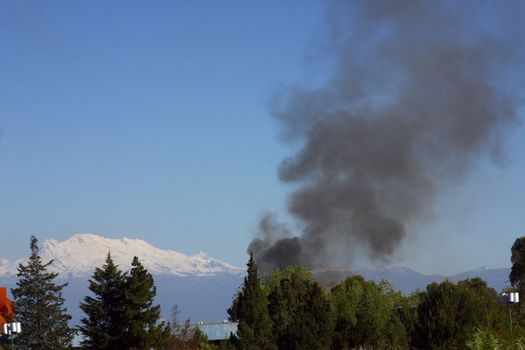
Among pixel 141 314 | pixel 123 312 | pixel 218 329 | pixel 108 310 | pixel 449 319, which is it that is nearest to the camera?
pixel 449 319

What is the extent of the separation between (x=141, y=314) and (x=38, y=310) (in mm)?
20848

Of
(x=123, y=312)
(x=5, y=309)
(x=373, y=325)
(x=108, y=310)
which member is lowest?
(x=373, y=325)

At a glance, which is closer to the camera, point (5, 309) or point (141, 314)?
point (141, 314)

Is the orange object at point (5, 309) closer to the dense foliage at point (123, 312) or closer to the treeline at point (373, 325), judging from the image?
the dense foliage at point (123, 312)

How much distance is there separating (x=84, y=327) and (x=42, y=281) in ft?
55.7

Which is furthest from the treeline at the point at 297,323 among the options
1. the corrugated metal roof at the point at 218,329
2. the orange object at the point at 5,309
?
the corrugated metal roof at the point at 218,329

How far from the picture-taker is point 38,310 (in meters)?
81.6

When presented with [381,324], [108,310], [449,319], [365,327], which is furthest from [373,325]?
[108,310]

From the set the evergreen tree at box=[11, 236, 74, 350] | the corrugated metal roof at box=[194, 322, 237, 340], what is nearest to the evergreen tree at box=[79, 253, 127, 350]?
the evergreen tree at box=[11, 236, 74, 350]

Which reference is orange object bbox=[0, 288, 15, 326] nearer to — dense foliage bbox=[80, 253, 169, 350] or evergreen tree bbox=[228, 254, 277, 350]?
dense foliage bbox=[80, 253, 169, 350]

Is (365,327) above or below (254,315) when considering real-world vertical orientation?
below

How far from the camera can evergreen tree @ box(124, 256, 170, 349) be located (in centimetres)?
6316

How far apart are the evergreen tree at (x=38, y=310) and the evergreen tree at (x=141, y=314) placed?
18266mm

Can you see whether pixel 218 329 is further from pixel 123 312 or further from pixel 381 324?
pixel 123 312
